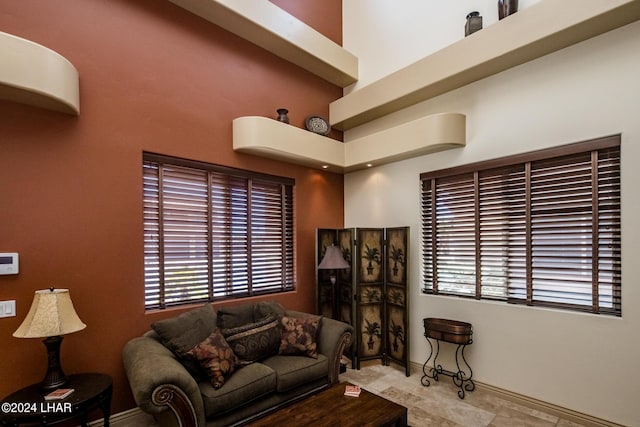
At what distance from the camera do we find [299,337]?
328 cm

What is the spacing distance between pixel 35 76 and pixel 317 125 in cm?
309

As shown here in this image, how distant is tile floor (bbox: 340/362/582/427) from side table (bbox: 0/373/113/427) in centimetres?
248

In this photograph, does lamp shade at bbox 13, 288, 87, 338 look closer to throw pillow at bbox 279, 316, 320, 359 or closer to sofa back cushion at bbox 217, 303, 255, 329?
sofa back cushion at bbox 217, 303, 255, 329

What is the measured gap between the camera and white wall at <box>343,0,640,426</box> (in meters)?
2.68

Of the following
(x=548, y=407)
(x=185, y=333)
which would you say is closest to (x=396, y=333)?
(x=548, y=407)

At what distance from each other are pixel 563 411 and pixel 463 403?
0.85 m

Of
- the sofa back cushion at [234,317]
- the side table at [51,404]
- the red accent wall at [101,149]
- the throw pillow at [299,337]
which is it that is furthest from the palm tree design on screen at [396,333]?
the side table at [51,404]

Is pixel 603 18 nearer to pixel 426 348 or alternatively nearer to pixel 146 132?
pixel 426 348

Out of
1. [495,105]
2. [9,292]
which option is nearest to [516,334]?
[495,105]

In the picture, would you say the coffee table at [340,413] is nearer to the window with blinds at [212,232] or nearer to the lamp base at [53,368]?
the lamp base at [53,368]

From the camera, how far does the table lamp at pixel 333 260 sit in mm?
4090

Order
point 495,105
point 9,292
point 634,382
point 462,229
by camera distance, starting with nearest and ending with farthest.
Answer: point 9,292, point 634,382, point 495,105, point 462,229

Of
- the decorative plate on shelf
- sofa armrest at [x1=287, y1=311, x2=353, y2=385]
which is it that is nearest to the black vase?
the decorative plate on shelf

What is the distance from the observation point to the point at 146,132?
3.17 metres
